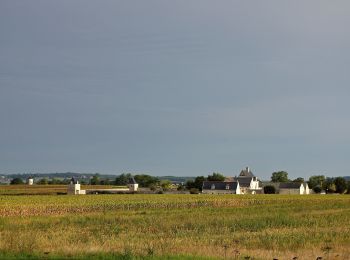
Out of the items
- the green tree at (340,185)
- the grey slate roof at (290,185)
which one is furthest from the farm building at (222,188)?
the green tree at (340,185)

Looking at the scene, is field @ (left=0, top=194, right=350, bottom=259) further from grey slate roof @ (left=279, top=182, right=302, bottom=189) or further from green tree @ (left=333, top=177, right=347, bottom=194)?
green tree @ (left=333, top=177, right=347, bottom=194)

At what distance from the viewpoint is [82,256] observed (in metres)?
18.7

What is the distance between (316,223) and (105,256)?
2691 centimetres

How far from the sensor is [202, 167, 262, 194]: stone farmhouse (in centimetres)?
15300

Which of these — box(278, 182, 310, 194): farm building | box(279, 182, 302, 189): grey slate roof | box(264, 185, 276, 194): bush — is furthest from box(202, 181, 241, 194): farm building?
box(279, 182, 302, 189): grey slate roof

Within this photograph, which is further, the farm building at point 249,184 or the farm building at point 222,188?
the farm building at point 249,184

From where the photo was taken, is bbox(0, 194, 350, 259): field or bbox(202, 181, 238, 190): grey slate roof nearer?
bbox(0, 194, 350, 259): field

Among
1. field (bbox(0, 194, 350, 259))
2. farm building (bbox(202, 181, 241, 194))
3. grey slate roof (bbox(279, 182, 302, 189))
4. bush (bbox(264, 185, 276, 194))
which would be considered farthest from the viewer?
grey slate roof (bbox(279, 182, 302, 189))

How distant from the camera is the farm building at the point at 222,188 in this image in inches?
5999

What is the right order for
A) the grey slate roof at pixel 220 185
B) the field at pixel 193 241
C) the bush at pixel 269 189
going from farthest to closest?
the bush at pixel 269 189
the grey slate roof at pixel 220 185
the field at pixel 193 241

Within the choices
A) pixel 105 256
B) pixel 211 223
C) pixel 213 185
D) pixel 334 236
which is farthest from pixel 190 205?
pixel 213 185

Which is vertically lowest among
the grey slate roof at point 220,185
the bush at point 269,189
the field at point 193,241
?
the field at point 193,241

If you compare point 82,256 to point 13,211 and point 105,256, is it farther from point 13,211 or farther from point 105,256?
point 13,211

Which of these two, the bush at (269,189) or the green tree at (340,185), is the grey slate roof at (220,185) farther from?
the green tree at (340,185)
